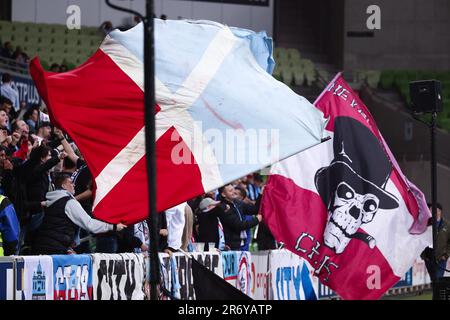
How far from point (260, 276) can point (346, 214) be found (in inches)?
112

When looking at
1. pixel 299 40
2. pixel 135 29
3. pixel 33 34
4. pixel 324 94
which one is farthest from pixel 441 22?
pixel 135 29

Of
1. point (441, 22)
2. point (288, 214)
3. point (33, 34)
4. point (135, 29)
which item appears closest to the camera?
point (135, 29)

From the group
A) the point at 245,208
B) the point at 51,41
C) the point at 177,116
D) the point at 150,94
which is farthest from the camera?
the point at 51,41

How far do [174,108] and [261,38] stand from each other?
1428mm

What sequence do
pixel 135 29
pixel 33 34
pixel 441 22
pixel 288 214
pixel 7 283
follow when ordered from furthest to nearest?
1. pixel 441 22
2. pixel 33 34
3. pixel 288 214
4. pixel 135 29
5. pixel 7 283

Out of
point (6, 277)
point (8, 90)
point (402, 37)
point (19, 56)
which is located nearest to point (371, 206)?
point (6, 277)

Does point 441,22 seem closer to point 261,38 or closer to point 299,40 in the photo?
point 299,40

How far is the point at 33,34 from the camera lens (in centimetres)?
2728

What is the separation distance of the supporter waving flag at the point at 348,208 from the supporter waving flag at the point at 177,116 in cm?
203

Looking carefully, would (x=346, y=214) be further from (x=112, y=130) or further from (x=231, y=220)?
(x=112, y=130)

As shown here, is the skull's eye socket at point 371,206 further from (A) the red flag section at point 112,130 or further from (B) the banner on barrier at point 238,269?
(A) the red flag section at point 112,130

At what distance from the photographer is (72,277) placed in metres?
10.8

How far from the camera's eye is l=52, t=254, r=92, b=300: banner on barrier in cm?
1059

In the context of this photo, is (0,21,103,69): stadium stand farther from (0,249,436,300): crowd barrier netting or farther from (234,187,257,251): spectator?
(0,249,436,300): crowd barrier netting
